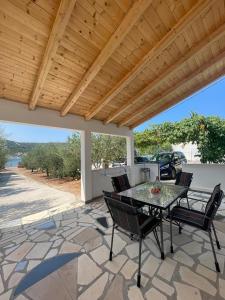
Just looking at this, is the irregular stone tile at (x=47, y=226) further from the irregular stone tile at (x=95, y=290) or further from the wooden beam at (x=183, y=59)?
the wooden beam at (x=183, y=59)

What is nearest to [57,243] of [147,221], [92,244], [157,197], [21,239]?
[92,244]

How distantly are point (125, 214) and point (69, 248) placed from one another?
1.32m

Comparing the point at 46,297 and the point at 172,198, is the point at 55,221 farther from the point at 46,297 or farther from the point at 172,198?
the point at 172,198

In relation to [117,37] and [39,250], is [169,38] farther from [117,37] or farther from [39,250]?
[39,250]

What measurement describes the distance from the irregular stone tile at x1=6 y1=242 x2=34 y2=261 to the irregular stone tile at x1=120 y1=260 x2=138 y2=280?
1.60 metres

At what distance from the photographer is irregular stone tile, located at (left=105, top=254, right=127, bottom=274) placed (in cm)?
217

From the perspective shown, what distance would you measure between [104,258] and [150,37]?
3551 millimetres

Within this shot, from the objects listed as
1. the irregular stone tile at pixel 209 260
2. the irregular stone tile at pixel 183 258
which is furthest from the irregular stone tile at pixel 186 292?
the irregular stone tile at pixel 209 260

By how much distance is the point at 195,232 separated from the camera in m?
3.00

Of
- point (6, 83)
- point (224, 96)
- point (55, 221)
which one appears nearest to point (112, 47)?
point (6, 83)

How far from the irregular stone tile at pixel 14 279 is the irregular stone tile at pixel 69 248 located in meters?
0.61

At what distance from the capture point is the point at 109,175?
5.88m

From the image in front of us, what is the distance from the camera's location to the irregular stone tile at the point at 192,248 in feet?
8.06

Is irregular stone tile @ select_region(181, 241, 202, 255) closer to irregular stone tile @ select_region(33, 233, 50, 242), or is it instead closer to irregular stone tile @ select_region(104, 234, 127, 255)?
irregular stone tile @ select_region(104, 234, 127, 255)
